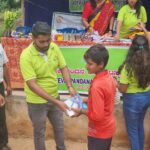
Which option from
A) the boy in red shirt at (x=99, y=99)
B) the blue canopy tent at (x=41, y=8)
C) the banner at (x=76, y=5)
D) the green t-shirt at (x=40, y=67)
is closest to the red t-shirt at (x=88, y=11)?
the banner at (x=76, y=5)

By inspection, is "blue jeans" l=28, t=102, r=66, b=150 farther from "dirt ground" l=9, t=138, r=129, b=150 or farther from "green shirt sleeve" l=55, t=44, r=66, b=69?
"dirt ground" l=9, t=138, r=129, b=150

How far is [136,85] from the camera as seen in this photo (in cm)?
481

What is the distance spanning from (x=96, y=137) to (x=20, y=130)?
2442mm

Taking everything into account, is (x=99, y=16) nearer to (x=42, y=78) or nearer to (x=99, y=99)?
(x=42, y=78)

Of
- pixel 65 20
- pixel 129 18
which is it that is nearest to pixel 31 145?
pixel 129 18

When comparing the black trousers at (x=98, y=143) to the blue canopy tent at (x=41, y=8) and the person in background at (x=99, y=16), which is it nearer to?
the person in background at (x=99, y=16)

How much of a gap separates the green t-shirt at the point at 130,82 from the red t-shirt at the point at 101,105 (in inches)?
32.6

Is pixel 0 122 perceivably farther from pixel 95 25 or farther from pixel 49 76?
pixel 95 25

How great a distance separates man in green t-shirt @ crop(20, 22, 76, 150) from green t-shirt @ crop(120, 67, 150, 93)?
57cm

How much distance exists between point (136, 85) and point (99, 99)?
112 cm

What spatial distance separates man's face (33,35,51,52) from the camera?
4281mm

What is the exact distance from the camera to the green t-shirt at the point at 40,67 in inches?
174

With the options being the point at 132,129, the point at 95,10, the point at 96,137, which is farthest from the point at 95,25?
the point at 96,137

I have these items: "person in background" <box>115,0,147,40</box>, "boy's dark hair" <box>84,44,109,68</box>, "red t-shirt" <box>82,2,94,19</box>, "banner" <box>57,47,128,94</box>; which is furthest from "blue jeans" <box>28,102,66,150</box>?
"red t-shirt" <box>82,2,94,19</box>
